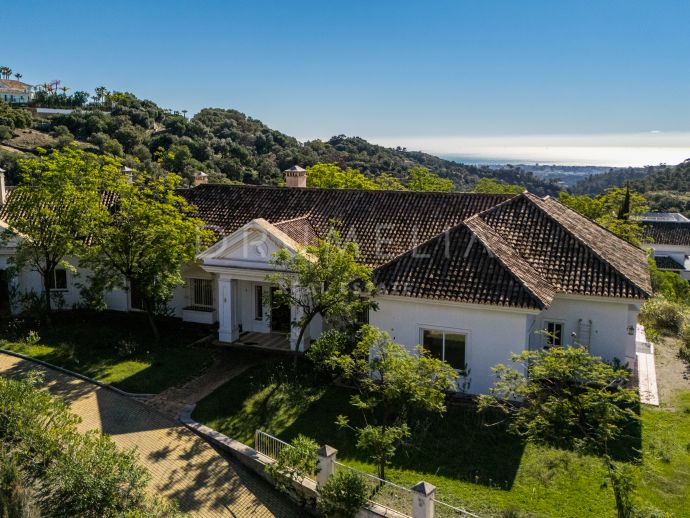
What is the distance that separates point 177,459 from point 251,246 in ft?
32.6

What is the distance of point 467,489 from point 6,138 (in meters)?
77.3

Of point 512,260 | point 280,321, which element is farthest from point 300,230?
point 512,260

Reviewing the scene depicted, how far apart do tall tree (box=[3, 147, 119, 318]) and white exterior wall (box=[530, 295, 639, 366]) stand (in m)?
18.0

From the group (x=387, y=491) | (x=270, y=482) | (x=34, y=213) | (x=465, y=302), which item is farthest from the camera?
(x=34, y=213)

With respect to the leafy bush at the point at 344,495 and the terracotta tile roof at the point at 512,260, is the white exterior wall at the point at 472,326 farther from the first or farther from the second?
the leafy bush at the point at 344,495

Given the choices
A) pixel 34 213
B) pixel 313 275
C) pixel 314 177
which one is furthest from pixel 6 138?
pixel 313 275

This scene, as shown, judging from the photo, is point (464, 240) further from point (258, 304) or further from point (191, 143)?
point (191, 143)

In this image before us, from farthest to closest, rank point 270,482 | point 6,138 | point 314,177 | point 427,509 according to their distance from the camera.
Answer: point 6,138 < point 314,177 < point 270,482 < point 427,509

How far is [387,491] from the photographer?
12984 mm

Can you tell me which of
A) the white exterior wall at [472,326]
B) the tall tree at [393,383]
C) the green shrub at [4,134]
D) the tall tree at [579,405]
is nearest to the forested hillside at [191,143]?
the green shrub at [4,134]

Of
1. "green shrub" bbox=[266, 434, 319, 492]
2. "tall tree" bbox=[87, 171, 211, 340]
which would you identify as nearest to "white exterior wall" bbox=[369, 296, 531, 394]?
"green shrub" bbox=[266, 434, 319, 492]

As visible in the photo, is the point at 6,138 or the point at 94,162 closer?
the point at 94,162

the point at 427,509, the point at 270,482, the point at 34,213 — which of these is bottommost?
the point at 270,482

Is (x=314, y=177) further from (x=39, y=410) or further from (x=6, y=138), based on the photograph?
(x=6, y=138)
